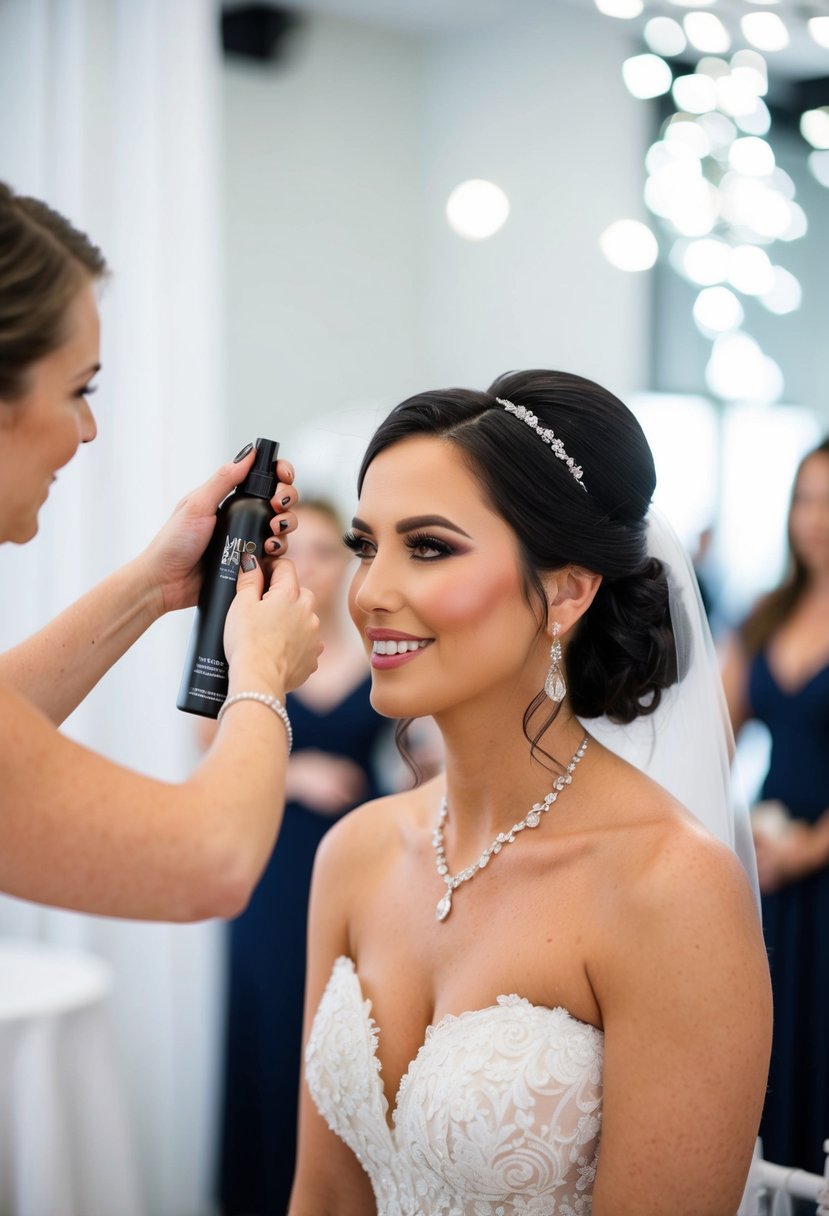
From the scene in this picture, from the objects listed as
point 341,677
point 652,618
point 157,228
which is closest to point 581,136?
point 157,228

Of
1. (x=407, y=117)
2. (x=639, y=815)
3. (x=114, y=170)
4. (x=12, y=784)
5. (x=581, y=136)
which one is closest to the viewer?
(x=12, y=784)

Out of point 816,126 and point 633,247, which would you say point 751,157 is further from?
point 633,247

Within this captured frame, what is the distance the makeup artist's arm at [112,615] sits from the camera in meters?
1.45

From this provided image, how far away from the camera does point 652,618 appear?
161cm

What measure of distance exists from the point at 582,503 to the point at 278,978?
81.9 inches

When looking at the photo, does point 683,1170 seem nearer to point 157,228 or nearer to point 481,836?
point 481,836

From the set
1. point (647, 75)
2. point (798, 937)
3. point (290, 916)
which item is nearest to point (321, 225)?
point (647, 75)

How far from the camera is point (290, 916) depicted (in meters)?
3.22

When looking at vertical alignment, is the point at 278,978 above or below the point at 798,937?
below

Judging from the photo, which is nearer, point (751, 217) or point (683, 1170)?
point (683, 1170)

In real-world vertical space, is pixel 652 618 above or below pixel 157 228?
below

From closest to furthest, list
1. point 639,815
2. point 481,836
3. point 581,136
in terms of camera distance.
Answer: point 639,815 < point 481,836 < point 581,136

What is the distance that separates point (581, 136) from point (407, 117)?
862mm

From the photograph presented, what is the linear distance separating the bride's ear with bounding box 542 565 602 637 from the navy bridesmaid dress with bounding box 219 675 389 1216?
5.61 ft
